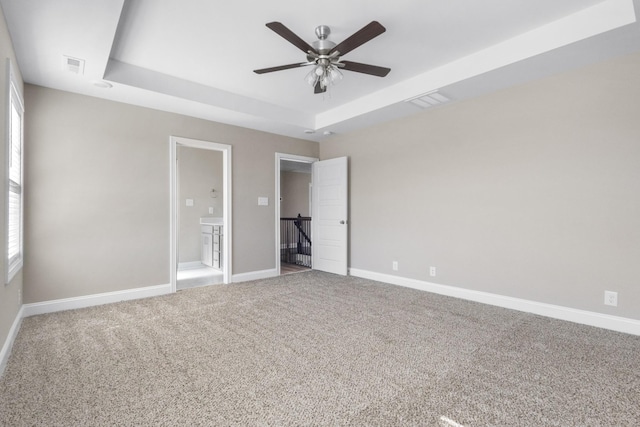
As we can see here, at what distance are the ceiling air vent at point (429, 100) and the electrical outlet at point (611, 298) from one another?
2.65 metres

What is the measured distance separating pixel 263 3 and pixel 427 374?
3.00m

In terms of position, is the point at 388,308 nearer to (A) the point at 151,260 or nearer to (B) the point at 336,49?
(B) the point at 336,49

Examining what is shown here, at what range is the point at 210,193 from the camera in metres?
6.52

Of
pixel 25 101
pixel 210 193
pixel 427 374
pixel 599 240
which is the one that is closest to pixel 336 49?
pixel 427 374

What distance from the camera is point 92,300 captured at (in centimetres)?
369

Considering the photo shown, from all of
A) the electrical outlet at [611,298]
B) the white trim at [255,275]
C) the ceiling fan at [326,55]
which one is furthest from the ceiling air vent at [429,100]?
the white trim at [255,275]

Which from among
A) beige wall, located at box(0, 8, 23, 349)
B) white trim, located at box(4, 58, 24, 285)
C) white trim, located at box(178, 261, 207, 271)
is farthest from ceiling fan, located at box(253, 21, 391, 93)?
white trim, located at box(178, 261, 207, 271)

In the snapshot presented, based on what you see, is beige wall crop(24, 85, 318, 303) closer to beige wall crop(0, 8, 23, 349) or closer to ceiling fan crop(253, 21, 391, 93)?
beige wall crop(0, 8, 23, 349)

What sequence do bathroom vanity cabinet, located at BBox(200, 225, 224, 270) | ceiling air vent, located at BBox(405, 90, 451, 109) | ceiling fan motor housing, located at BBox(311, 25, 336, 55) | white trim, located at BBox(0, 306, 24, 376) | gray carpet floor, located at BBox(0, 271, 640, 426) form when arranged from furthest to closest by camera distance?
bathroom vanity cabinet, located at BBox(200, 225, 224, 270) < ceiling air vent, located at BBox(405, 90, 451, 109) < ceiling fan motor housing, located at BBox(311, 25, 336, 55) < white trim, located at BBox(0, 306, 24, 376) < gray carpet floor, located at BBox(0, 271, 640, 426)

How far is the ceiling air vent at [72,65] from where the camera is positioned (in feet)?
9.55

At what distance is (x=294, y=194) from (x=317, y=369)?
8006mm

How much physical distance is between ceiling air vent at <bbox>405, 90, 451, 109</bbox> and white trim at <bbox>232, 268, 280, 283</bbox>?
11.2ft

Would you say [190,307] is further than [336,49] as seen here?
Yes

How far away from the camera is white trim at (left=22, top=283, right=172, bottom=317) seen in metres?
3.38
